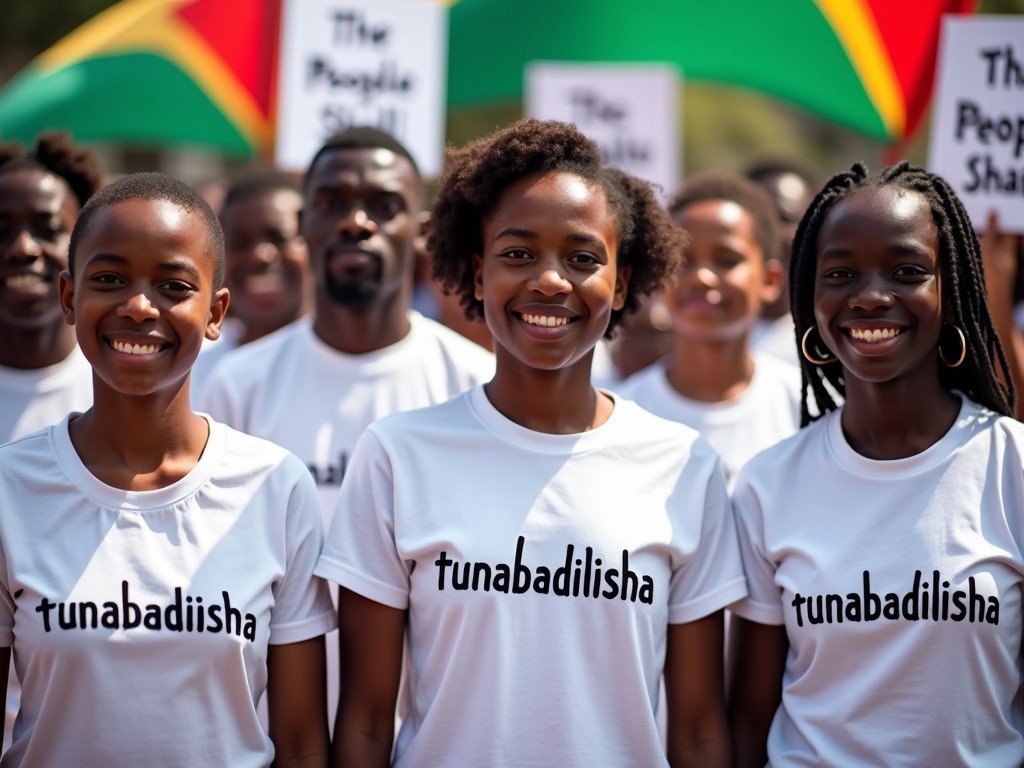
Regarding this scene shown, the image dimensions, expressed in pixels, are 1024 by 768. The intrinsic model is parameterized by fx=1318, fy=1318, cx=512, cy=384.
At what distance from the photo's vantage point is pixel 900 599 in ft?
10.4

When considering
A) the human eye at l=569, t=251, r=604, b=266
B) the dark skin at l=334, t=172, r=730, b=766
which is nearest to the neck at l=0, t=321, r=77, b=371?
the dark skin at l=334, t=172, r=730, b=766

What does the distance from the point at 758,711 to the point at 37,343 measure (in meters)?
2.53

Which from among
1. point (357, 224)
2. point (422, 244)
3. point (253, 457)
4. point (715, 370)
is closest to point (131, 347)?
point (253, 457)

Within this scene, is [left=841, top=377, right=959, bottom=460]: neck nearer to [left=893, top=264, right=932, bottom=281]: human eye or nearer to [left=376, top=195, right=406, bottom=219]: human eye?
[left=893, top=264, right=932, bottom=281]: human eye

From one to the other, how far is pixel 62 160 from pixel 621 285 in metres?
2.05

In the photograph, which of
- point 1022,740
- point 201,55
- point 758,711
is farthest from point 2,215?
point 201,55

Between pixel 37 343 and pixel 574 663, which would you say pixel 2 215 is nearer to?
pixel 37 343

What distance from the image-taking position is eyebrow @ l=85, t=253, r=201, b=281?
10.2ft

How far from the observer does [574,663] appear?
3170mm

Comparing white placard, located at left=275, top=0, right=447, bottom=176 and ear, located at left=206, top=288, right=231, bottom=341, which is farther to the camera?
white placard, located at left=275, top=0, right=447, bottom=176

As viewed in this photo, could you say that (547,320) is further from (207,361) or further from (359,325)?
(207,361)

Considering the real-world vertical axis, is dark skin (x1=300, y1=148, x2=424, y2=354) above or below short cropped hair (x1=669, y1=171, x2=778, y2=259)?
below

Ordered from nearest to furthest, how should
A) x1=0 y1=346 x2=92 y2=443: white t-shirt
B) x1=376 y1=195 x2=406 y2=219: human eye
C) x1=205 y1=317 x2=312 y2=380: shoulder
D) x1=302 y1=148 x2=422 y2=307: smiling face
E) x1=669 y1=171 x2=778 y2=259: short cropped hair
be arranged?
x1=0 y1=346 x2=92 y2=443: white t-shirt < x1=205 y1=317 x2=312 y2=380: shoulder < x1=302 y1=148 x2=422 y2=307: smiling face < x1=376 y1=195 x2=406 y2=219: human eye < x1=669 y1=171 x2=778 y2=259: short cropped hair

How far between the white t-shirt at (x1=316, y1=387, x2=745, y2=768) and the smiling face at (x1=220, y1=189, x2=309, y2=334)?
8.92 feet
